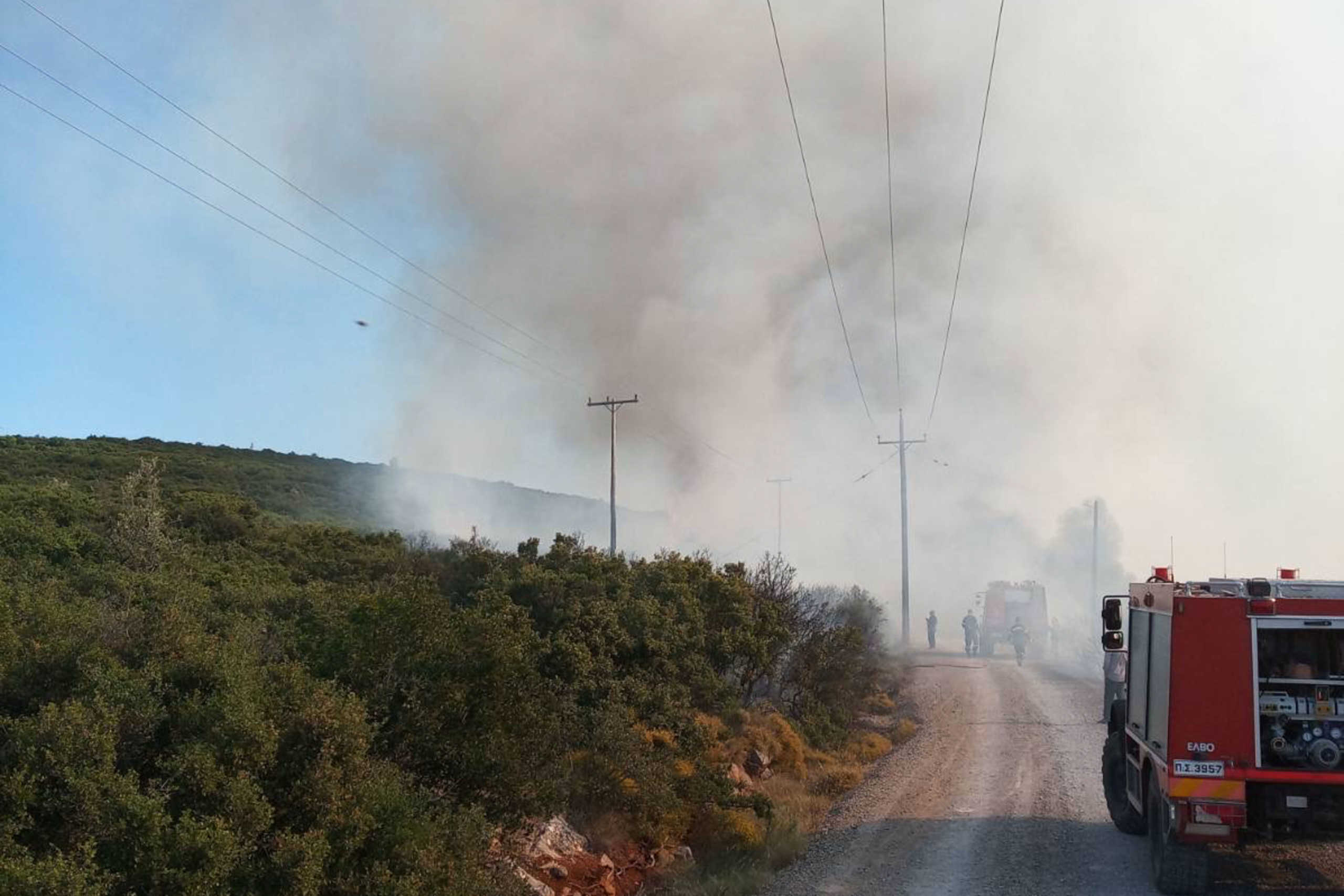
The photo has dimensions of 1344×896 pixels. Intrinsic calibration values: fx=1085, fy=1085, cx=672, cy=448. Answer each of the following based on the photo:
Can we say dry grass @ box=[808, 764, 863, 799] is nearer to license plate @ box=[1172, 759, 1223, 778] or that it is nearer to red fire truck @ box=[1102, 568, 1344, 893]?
red fire truck @ box=[1102, 568, 1344, 893]

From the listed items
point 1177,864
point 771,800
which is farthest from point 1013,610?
point 1177,864

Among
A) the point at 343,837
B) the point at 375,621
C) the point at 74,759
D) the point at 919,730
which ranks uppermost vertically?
the point at 375,621

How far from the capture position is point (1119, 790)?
11.7 meters

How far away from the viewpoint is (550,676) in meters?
14.6

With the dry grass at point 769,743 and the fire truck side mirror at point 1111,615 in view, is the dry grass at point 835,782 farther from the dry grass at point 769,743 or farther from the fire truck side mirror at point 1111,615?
the fire truck side mirror at point 1111,615

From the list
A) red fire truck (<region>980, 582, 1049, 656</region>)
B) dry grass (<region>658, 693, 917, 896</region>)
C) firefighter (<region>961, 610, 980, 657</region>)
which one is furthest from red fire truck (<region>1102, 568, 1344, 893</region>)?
red fire truck (<region>980, 582, 1049, 656</region>)

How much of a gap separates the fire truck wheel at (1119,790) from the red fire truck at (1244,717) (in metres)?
2.27

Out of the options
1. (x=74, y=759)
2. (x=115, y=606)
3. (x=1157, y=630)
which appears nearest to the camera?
(x=74, y=759)

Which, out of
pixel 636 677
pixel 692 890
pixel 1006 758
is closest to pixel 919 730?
pixel 1006 758

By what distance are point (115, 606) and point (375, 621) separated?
3.76m

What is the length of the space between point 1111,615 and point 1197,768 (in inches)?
98.4

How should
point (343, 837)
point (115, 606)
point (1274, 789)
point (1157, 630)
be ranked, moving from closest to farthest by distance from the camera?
point (343, 837)
point (1274, 789)
point (1157, 630)
point (115, 606)

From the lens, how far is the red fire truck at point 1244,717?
839 cm

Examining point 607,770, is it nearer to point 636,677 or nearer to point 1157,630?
point 636,677
